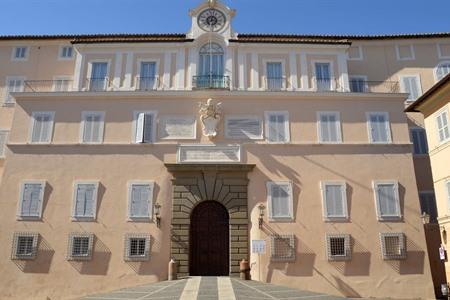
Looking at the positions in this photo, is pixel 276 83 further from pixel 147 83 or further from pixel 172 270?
pixel 172 270

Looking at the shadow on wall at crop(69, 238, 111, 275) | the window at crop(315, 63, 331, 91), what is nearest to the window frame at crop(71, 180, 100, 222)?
the shadow on wall at crop(69, 238, 111, 275)

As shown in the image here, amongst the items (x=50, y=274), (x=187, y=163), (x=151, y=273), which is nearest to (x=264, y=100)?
(x=187, y=163)

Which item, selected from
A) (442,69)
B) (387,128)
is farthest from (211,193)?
(442,69)

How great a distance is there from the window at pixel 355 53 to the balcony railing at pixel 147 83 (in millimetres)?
12304

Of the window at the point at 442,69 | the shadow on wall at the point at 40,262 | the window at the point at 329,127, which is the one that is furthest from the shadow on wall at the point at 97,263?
the window at the point at 442,69

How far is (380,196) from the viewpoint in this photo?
20.6 metres

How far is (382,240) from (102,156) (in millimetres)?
14749

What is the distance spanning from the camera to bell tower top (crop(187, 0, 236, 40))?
2358cm

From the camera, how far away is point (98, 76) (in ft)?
75.8

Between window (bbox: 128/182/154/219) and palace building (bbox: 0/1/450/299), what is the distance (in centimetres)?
6

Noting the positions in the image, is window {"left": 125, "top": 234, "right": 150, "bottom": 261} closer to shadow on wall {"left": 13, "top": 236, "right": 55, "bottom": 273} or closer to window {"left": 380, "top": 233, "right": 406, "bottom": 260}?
shadow on wall {"left": 13, "top": 236, "right": 55, "bottom": 273}

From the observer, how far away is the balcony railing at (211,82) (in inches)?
886

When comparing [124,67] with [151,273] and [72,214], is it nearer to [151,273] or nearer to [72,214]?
[72,214]

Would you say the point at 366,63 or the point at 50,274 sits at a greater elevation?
Result: the point at 366,63
